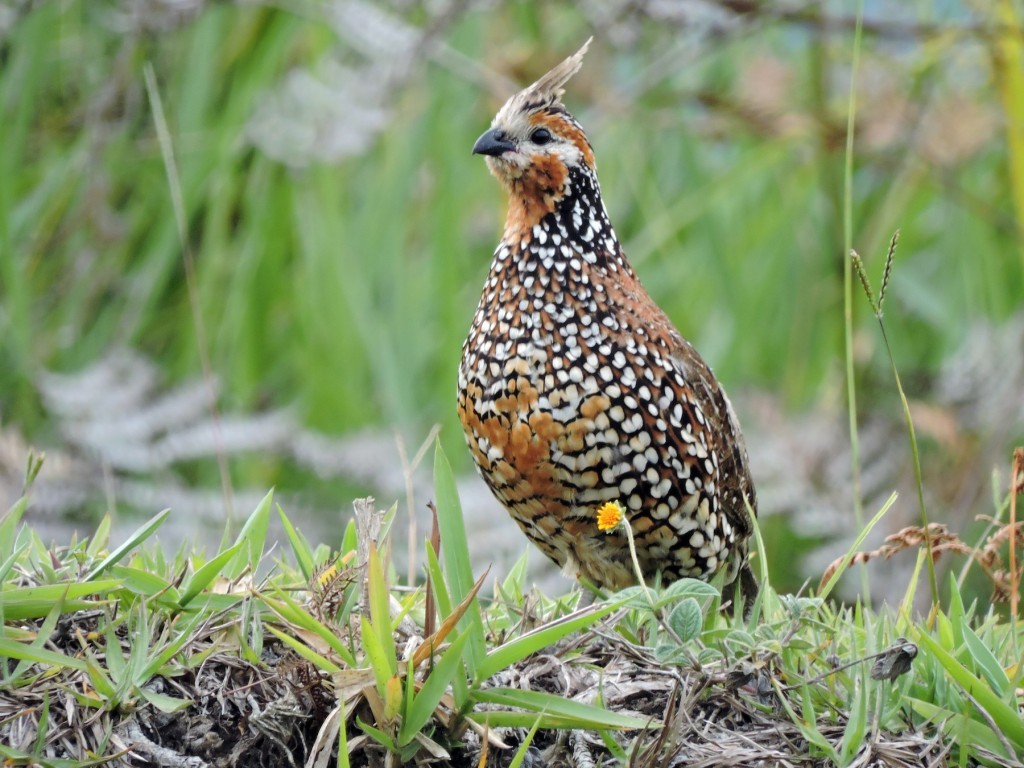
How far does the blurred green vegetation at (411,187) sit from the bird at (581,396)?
8.03 feet

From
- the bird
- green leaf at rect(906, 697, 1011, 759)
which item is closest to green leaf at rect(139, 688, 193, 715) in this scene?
the bird

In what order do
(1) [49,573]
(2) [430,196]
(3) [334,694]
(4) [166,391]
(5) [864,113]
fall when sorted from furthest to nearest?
(2) [430,196] < (4) [166,391] < (5) [864,113] < (1) [49,573] < (3) [334,694]

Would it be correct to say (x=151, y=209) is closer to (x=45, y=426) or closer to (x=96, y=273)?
(x=96, y=273)

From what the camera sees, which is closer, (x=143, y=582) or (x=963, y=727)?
(x=963, y=727)

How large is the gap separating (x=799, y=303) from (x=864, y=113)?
106cm

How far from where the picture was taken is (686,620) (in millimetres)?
2611

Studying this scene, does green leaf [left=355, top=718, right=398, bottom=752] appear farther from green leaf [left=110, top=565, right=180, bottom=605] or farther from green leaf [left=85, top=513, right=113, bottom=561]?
green leaf [left=85, top=513, right=113, bottom=561]

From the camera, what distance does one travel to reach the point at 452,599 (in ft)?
8.50

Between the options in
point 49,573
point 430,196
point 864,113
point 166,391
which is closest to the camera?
point 49,573

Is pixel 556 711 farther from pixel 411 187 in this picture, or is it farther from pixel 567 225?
pixel 411 187

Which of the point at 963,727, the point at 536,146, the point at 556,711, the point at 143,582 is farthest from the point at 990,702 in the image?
the point at 536,146

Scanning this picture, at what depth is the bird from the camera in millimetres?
3273

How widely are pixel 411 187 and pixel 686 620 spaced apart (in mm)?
4752

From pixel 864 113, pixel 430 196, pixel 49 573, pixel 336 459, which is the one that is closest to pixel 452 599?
pixel 49 573
